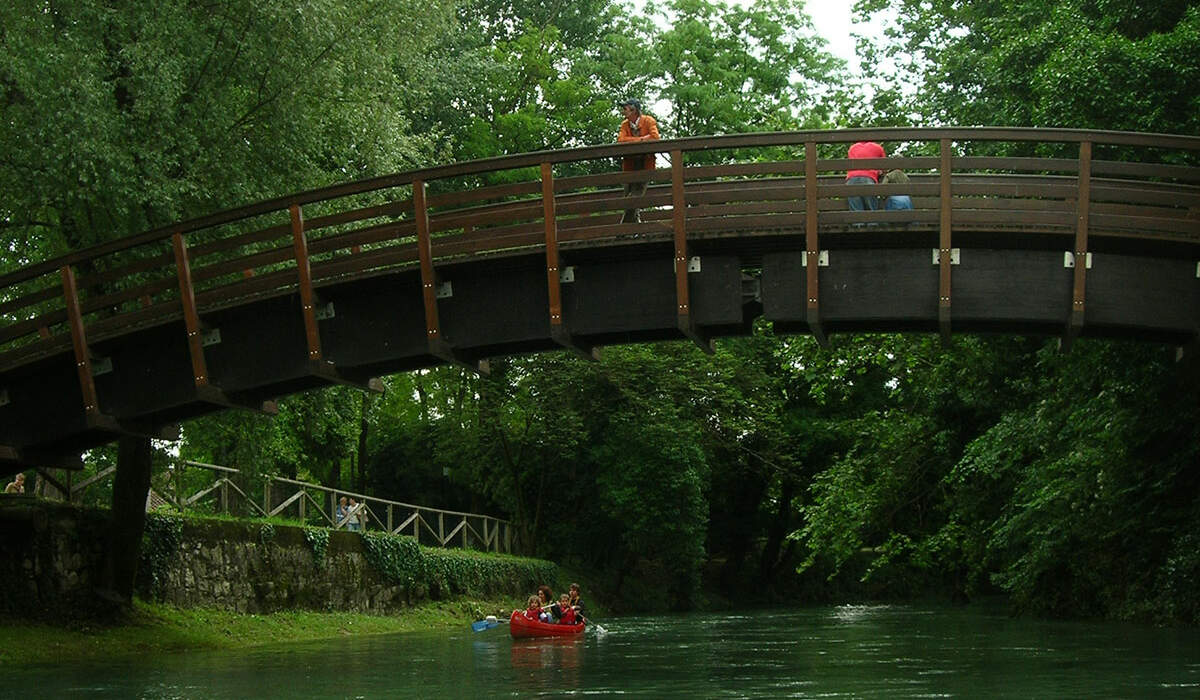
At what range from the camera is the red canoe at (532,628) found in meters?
29.3

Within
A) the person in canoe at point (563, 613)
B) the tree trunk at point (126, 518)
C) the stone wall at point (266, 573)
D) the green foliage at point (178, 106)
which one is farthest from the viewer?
the person in canoe at point (563, 613)

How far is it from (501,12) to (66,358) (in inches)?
1654

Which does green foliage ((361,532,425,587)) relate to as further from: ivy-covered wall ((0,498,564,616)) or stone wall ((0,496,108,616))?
stone wall ((0,496,108,616))

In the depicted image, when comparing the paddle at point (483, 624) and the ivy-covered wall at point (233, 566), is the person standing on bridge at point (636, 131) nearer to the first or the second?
the ivy-covered wall at point (233, 566)

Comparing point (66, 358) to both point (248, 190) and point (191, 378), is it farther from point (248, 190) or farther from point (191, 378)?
point (248, 190)

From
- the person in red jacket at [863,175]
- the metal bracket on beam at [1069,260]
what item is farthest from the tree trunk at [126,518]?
the metal bracket on beam at [1069,260]

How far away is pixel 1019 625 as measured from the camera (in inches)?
1166

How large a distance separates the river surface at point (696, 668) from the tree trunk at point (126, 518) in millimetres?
2338

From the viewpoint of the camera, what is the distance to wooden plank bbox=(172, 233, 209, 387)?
19562 millimetres

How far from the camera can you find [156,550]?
88.6 ft

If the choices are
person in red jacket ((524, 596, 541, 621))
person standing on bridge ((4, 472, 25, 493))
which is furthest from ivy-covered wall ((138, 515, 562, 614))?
person in red jacket ((524, 596, 541, 621))

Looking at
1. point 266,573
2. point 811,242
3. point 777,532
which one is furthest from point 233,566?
point 777,532

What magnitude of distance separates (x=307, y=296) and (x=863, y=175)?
693 centimetres

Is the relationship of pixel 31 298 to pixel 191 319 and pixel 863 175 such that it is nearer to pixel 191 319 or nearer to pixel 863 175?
pixel 191 319
